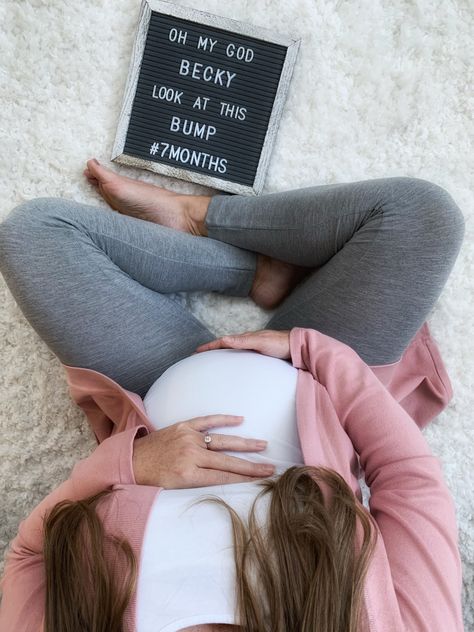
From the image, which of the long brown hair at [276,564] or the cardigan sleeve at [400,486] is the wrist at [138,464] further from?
the cardigan sleeve at [400,486]

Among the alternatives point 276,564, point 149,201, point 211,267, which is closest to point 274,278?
point 211,267

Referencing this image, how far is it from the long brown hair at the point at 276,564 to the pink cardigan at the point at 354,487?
26mm

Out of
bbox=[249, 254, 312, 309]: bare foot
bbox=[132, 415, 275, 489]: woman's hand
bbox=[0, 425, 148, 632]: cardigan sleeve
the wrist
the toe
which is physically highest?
the toe

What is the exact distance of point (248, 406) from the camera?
0.79 m

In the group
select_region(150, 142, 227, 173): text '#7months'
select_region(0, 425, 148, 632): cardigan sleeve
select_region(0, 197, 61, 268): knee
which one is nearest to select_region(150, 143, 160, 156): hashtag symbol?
select_region(150, 142, 227, 173): text '#7months'

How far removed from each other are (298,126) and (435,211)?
12.6 inches

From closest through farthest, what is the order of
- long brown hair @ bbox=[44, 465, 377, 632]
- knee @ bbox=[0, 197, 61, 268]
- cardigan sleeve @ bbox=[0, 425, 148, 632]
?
long brown hair @ bbox=[44, 465, 377, 632] < cardigan sleeve @ bbox=[0, 425, 148, 632] < knee @ bbox=[0, 197, 61, 268]

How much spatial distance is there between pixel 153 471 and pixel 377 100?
75cm

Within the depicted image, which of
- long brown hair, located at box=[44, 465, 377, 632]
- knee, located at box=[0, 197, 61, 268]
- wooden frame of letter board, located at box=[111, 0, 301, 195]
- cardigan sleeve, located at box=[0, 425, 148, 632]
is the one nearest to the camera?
long brown hair, located at box=[44, 465, 377, 632]

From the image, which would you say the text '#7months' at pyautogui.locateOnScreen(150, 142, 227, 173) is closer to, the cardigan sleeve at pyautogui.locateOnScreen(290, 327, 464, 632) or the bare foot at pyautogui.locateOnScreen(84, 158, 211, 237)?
the bare foot at pyautogui.locateOnScreen(84, 158, 211, 237)

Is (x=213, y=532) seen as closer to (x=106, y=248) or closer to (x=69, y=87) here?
(x=106, y=248)

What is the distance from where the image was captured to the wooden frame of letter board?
3.27ft

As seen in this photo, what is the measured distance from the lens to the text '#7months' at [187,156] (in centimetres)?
103

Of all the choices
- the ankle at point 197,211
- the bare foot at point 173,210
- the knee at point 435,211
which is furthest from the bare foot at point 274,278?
the knee at point 435,211
